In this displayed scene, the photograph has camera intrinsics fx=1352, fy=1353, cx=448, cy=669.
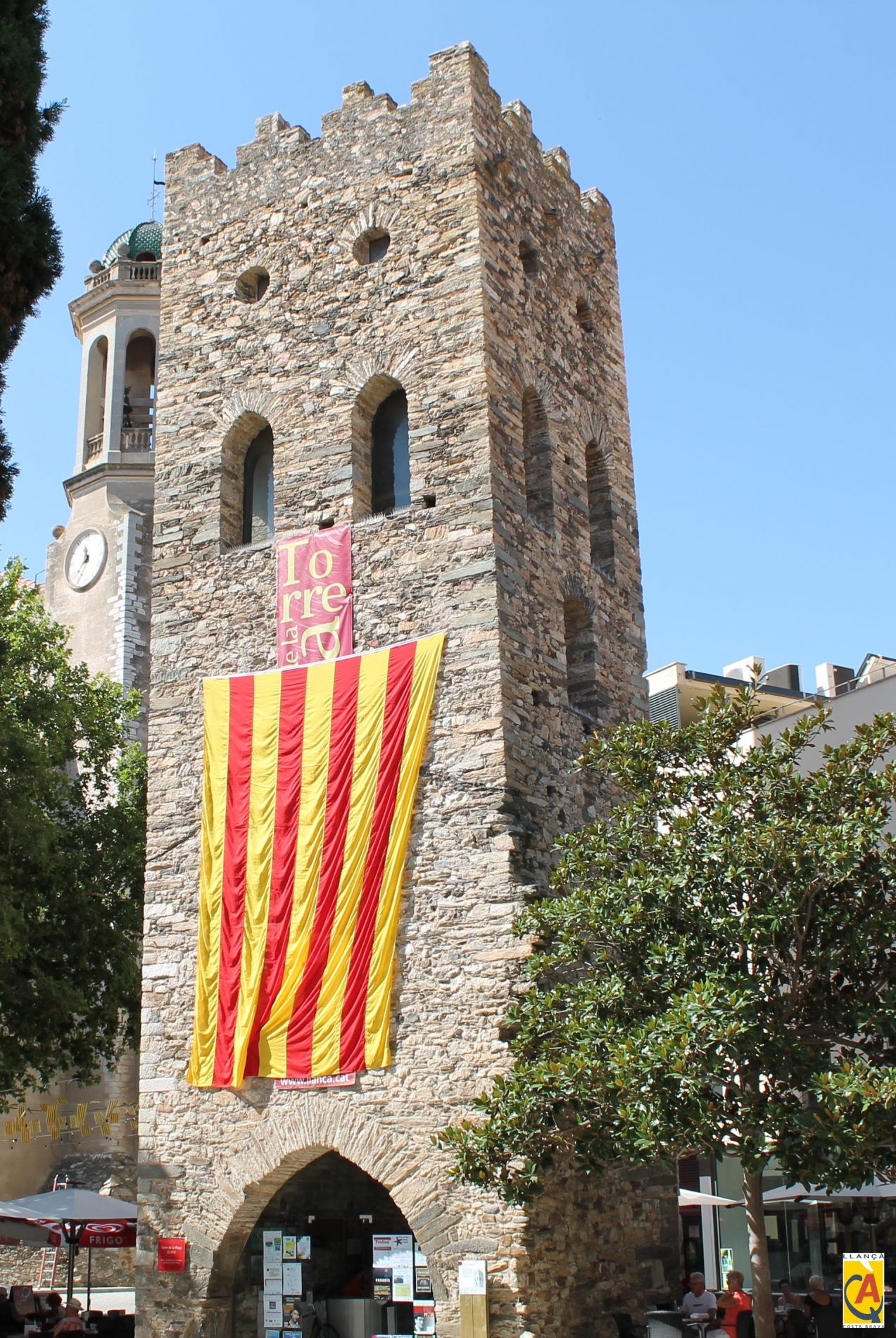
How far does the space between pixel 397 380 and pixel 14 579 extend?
26.7 feet

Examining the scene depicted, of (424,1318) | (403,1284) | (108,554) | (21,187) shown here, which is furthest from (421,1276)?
(108,554)

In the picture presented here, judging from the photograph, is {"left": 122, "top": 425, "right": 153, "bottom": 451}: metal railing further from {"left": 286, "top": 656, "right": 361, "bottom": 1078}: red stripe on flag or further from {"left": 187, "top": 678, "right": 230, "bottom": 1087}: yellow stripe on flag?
{"left": 286, "top": 656, "right": 361, "bottom": 1078}: red stripe on flag

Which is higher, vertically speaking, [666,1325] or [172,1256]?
[172,1256]

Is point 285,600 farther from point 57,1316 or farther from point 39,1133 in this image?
point 39,1133

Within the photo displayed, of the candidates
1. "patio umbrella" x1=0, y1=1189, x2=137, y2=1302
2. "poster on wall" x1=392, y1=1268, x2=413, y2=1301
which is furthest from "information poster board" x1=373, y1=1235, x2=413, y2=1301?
"patio umbrella" x1=0, y1=1189, x2=137, y2=1302

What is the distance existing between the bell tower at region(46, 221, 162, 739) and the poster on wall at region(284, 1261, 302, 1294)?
497 inches

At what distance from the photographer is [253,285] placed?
645 inches

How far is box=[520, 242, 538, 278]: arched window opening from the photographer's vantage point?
52.6 ft

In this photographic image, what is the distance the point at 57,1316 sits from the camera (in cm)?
1468

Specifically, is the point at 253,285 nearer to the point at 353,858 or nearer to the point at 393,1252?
the point at 353,858

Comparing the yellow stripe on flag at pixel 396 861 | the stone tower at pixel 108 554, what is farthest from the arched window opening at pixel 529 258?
the stone tower at pixel 108 554

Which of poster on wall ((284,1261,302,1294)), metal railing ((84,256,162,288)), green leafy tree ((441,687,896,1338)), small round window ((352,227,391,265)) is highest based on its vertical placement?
metal railing ((84,256,162,288))

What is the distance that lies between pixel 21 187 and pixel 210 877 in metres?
7.07

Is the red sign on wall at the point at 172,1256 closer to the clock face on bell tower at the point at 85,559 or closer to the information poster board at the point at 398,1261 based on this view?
the information poster board at the point at 398,1261
